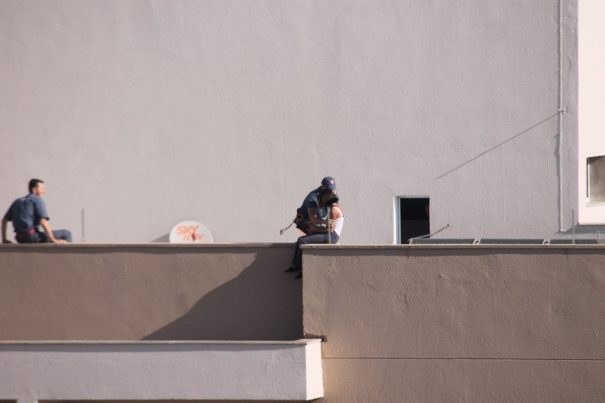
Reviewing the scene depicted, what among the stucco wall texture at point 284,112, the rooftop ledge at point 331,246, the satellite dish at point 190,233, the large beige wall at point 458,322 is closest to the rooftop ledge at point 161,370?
the large beige wall at point 458,322

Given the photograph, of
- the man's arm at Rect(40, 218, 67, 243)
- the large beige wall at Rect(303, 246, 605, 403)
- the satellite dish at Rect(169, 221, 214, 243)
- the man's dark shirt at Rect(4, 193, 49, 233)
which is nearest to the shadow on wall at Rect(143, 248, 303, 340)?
the large beige wall at Rect(303, 246, 605, 403)

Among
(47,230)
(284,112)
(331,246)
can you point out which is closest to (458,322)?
(331,246)

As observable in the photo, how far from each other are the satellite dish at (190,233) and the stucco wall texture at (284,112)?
0.18 metres

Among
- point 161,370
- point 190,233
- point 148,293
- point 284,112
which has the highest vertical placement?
point 284,112

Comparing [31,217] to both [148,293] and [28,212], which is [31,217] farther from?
[148,293]

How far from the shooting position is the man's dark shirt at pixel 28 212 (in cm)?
Result: 2105

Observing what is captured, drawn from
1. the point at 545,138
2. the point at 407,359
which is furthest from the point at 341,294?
the point at 545,138

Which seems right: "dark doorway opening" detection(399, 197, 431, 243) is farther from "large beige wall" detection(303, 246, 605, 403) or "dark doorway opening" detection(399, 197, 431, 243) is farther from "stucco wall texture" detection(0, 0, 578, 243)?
"large beige wall" detection(303, 246, 605, 403)

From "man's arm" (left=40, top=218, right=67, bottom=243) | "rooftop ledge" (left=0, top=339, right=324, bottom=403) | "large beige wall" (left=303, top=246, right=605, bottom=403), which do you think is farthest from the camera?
"man's arm" (left=40, top=218, right=67, bottom=243)

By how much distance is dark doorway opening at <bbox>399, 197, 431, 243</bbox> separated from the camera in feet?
76.9

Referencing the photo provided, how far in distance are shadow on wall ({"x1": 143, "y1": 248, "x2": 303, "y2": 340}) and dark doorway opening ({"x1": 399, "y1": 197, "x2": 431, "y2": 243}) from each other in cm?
346

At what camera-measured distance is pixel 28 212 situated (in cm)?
2111

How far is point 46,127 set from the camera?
80.2 feet

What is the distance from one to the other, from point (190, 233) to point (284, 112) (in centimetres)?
230
